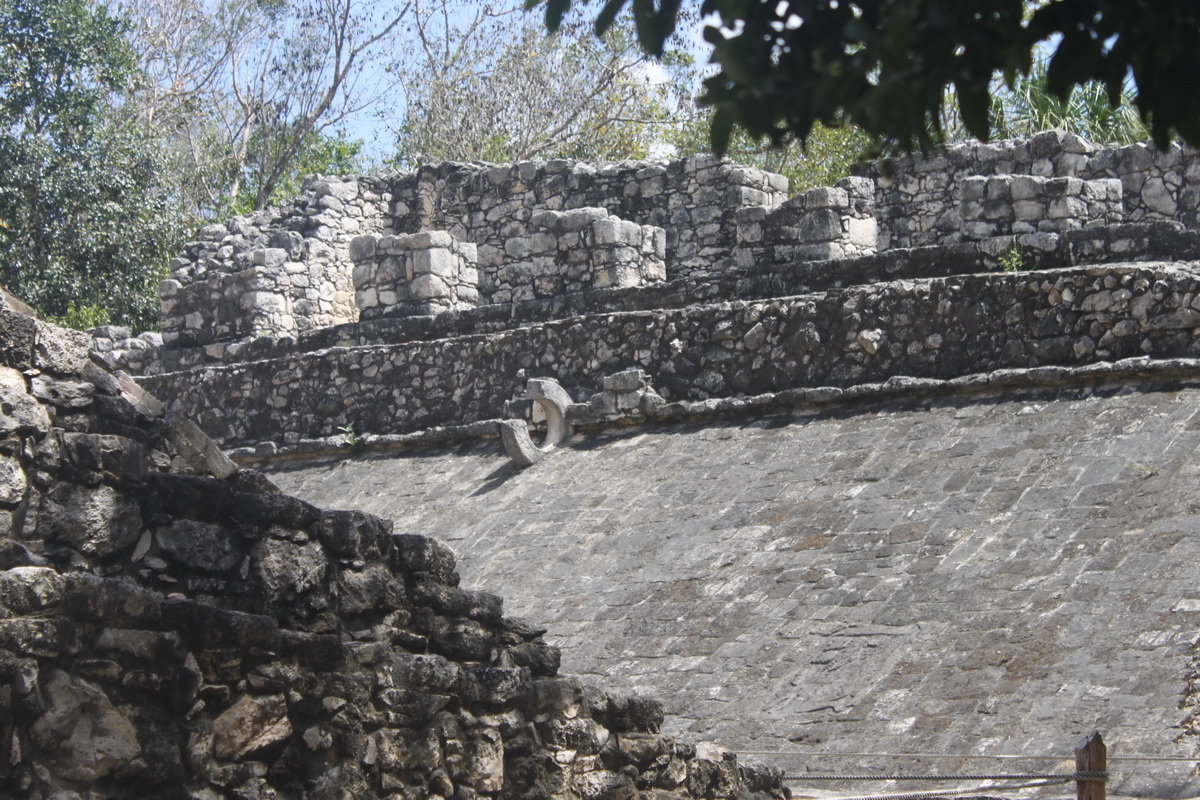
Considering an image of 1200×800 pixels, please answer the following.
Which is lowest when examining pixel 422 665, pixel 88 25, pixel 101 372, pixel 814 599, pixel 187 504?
pixel 814 599

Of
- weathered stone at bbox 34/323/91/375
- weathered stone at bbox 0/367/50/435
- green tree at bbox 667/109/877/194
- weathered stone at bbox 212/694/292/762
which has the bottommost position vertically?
weathered stone at bbox 212/694/292/762

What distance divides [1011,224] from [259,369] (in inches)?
241

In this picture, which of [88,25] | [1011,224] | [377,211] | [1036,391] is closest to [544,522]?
[1036,391]

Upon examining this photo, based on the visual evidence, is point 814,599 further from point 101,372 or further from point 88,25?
point 88,25

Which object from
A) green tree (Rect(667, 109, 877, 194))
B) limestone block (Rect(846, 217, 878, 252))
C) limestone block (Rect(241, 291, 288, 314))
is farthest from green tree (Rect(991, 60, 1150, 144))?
limestone block (Rect(241, 291, 288, 314))

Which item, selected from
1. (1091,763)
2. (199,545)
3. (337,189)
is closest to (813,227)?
(337,189)

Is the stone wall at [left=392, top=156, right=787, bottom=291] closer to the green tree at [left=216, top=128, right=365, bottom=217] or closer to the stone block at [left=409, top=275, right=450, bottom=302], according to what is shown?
the stone block at [left=409, top=275, right=450, bottom=302]

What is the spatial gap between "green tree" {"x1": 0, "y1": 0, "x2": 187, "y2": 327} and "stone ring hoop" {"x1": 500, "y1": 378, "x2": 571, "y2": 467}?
9.38 meters

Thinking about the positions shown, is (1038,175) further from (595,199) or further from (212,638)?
(212,638)

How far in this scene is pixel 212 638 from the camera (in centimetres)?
438

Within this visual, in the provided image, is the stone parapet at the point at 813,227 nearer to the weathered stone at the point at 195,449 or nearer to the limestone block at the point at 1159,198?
the limestone block at the point at 1159,198

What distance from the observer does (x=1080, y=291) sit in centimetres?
947

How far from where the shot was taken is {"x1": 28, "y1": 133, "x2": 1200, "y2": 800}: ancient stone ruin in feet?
14.8

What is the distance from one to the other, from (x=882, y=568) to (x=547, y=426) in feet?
12.5
